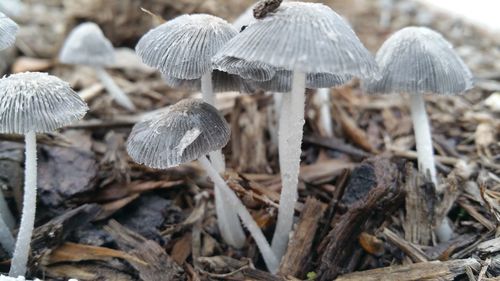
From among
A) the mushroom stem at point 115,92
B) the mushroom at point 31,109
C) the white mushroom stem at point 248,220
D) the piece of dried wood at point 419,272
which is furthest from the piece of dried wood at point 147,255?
the mushroom stem at point 115,92

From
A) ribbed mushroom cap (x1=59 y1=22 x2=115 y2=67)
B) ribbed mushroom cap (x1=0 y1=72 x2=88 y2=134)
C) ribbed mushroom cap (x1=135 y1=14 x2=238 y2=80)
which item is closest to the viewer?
ribbed mushroom cap (x1=0 y1=72 x2=88 y2=134)

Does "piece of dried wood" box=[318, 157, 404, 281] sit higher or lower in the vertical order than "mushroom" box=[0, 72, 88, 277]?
lower

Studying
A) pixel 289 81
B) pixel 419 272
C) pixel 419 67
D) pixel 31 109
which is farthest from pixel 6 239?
pixel 419 67

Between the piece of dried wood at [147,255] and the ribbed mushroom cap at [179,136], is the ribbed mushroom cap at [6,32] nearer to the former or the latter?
the ribbed mushroom cap at [179,136]

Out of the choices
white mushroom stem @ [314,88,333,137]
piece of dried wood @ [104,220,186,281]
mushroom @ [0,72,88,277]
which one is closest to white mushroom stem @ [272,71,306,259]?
piece of dried wood @ [104,220,186,281]

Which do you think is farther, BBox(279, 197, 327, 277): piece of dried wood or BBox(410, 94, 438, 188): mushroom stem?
BBox(410, 94, 438, 188): mushroom stem

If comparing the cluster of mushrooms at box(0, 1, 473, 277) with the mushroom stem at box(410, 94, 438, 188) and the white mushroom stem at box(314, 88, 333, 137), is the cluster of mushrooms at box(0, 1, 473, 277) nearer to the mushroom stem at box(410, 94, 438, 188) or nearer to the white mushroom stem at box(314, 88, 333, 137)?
the mushroom stem at box(410, 94, 438, 188)

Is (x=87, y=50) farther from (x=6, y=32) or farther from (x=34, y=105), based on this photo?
(x=34, y=105)
